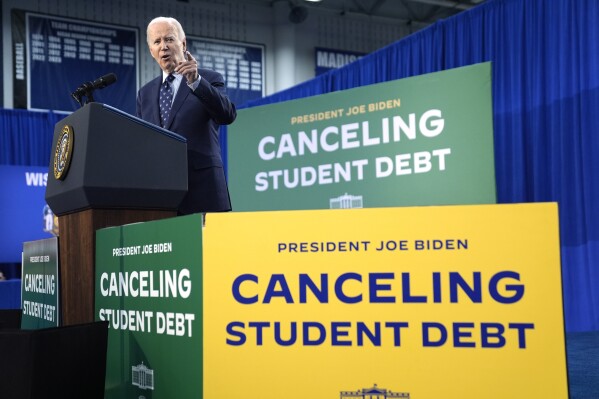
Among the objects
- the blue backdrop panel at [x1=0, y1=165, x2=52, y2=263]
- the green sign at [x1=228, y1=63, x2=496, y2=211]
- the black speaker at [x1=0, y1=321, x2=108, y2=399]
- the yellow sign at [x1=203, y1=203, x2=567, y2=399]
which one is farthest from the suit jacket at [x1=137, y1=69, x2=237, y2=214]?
the blue backdrop panel at [x1=0, y1=165, x2=52, y2=263]

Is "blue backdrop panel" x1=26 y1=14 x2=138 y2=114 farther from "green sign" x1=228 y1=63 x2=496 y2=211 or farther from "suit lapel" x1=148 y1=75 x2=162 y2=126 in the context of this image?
"suit lapel" x1=148 y1=75 x2=162 y2=126

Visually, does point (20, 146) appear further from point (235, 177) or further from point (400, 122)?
point (400, 122)

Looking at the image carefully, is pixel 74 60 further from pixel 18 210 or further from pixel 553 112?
pixel 553 112

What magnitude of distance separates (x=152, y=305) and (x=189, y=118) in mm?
617

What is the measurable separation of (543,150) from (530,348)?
3651 millimetres

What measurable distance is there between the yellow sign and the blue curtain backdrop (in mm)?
3071

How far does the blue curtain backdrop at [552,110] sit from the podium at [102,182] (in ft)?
9.43

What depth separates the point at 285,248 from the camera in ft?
2.75

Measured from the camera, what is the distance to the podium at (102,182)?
3.90 ft

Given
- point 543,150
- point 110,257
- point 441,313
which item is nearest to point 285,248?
point 441,313

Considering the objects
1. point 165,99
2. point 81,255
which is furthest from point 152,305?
point 165,99

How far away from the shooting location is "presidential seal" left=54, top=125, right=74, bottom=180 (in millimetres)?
1264

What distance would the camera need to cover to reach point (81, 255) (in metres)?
1.21

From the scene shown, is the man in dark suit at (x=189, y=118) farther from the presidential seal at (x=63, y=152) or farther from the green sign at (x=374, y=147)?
the green sign at (x=374, y=147)
